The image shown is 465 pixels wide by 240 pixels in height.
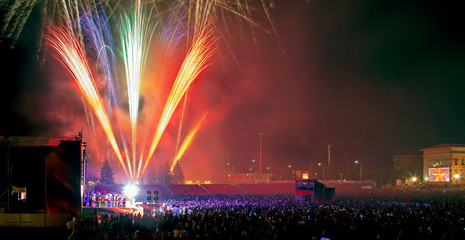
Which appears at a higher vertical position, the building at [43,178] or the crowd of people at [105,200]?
the building at [43,178]

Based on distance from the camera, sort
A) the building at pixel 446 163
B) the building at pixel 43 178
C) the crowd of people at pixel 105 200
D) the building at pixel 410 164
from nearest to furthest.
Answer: the building at pixel 43 178
the crowd of people at pixel 105 200
the building at pixel 446 163
the building at pixel 410 164

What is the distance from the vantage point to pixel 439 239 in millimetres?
14258

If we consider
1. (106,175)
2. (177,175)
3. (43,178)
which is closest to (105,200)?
(43,178)

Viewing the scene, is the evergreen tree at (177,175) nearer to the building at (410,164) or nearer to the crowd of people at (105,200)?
the crowd of people at (105,200)

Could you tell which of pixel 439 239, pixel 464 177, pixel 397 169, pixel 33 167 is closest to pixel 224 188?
pixel 33 167

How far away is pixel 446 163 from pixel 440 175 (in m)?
7.67

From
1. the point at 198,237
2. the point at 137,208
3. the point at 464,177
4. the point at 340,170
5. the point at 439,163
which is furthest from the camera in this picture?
the point at 340,170

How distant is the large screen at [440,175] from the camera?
56.8 m

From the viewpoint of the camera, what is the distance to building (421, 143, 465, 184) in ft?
190

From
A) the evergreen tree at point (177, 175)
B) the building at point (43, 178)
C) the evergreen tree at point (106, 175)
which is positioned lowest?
the evergreen tree at point (177, 175)

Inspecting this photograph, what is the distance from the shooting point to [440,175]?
57875 mm

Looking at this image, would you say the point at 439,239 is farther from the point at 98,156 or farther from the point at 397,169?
the point at 397,169

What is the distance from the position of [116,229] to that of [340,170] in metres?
92.8

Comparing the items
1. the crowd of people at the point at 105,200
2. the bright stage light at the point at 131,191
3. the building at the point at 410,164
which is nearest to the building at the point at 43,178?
the crowd of people at the point at 105,200
